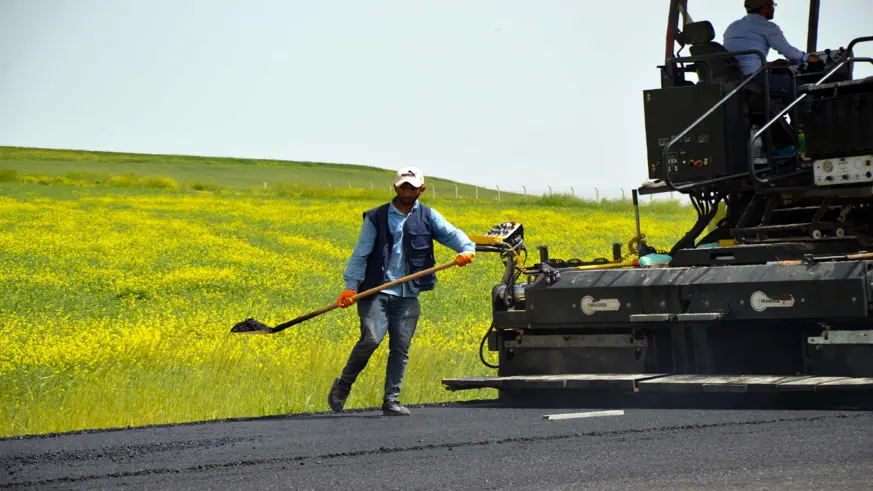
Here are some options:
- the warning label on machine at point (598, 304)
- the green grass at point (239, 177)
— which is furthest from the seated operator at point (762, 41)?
the green grass at point (239, 177)

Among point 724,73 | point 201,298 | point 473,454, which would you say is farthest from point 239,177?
point 473,454

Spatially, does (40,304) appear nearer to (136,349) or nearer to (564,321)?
(136,349)

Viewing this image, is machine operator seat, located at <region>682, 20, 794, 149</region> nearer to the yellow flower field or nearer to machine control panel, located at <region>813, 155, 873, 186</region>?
machine control panel, located at <region>813, 155, 873, 186</region>

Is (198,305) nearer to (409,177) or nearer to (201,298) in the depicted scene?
(201,298)

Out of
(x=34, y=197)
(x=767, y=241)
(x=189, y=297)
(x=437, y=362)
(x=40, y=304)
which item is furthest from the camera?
(x=34, y=197)

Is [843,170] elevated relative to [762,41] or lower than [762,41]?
lower

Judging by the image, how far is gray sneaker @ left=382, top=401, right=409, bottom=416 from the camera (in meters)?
9.34

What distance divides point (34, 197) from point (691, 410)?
36.6m

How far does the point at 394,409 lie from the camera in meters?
9.35

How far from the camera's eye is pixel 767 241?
9375 millimetres

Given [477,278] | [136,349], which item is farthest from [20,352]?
[477,278]

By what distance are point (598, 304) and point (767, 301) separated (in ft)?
4.25

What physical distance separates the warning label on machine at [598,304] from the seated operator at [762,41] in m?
1.81

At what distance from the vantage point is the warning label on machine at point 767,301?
8.80m
